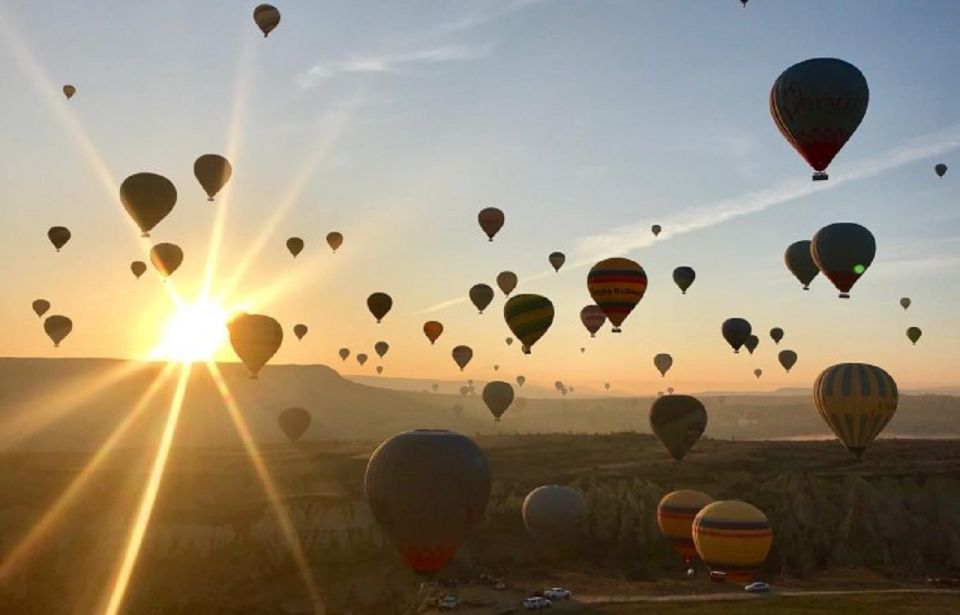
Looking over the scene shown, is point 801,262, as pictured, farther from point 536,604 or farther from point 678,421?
point 536,604

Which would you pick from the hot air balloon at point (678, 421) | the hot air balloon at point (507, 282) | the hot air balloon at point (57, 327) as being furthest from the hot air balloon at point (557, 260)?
the hot air balloon at point (57, 327)

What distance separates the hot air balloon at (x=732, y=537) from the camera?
42500 millimetres

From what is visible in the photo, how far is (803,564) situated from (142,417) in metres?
135

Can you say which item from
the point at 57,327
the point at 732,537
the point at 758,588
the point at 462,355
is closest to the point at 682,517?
the point at 758,588

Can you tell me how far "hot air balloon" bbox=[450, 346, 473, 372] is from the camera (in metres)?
95.0

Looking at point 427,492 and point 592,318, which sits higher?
point 592,318

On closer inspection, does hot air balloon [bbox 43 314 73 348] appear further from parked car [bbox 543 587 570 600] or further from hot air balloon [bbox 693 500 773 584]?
hot air balloon [bbox 693 500 773 584]

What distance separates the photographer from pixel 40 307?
307ft

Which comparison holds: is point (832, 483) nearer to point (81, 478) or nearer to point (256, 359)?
point (256, 359)

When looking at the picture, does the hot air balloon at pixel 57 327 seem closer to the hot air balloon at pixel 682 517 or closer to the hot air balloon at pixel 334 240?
the hot air balloon at pixel 334 240

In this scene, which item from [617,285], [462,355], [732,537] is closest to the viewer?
[732,537]

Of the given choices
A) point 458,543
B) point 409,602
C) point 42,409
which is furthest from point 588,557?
point 42,409

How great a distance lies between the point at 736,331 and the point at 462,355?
88.7 ft

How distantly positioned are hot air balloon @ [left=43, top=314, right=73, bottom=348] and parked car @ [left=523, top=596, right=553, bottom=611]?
2488 inches
